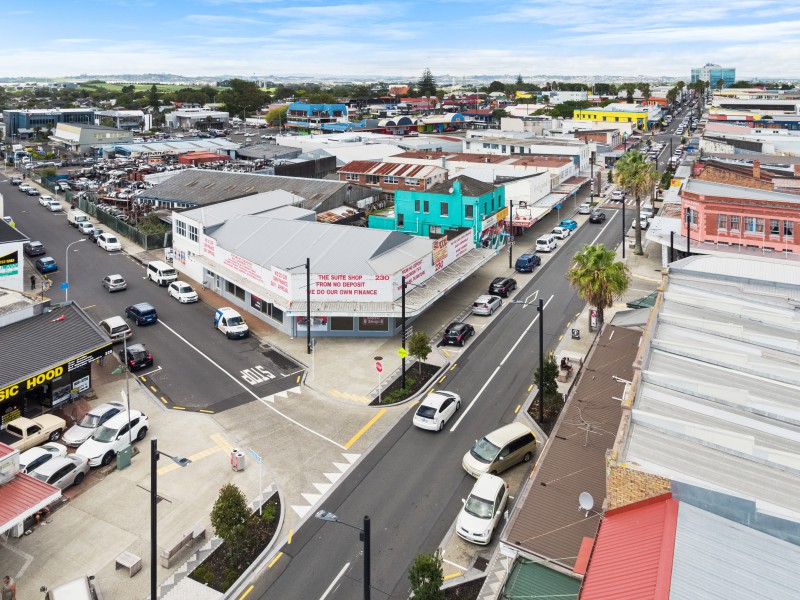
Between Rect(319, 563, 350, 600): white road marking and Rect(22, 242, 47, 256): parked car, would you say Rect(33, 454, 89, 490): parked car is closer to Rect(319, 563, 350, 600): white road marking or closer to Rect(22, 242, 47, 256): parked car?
Rect(319, 563, 350, 600): white road marking

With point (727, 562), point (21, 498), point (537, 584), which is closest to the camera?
point (727, 562)

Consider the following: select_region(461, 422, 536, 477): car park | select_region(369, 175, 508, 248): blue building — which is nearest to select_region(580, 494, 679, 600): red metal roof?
select_region(461, 422, 536, 477): car park

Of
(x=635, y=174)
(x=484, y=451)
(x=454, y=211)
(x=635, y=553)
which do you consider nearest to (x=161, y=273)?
(x=454, y=211)

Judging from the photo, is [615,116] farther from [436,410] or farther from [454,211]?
[436,410]

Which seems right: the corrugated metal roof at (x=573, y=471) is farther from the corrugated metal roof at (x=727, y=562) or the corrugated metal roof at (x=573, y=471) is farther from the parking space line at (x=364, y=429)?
the parking space line at (x=364, y=429)

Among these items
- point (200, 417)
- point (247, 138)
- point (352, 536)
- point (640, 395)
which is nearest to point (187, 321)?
point (200, 417)

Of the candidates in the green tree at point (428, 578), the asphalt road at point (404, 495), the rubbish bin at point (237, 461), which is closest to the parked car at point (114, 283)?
the rubbish bin at point (237, 461)
